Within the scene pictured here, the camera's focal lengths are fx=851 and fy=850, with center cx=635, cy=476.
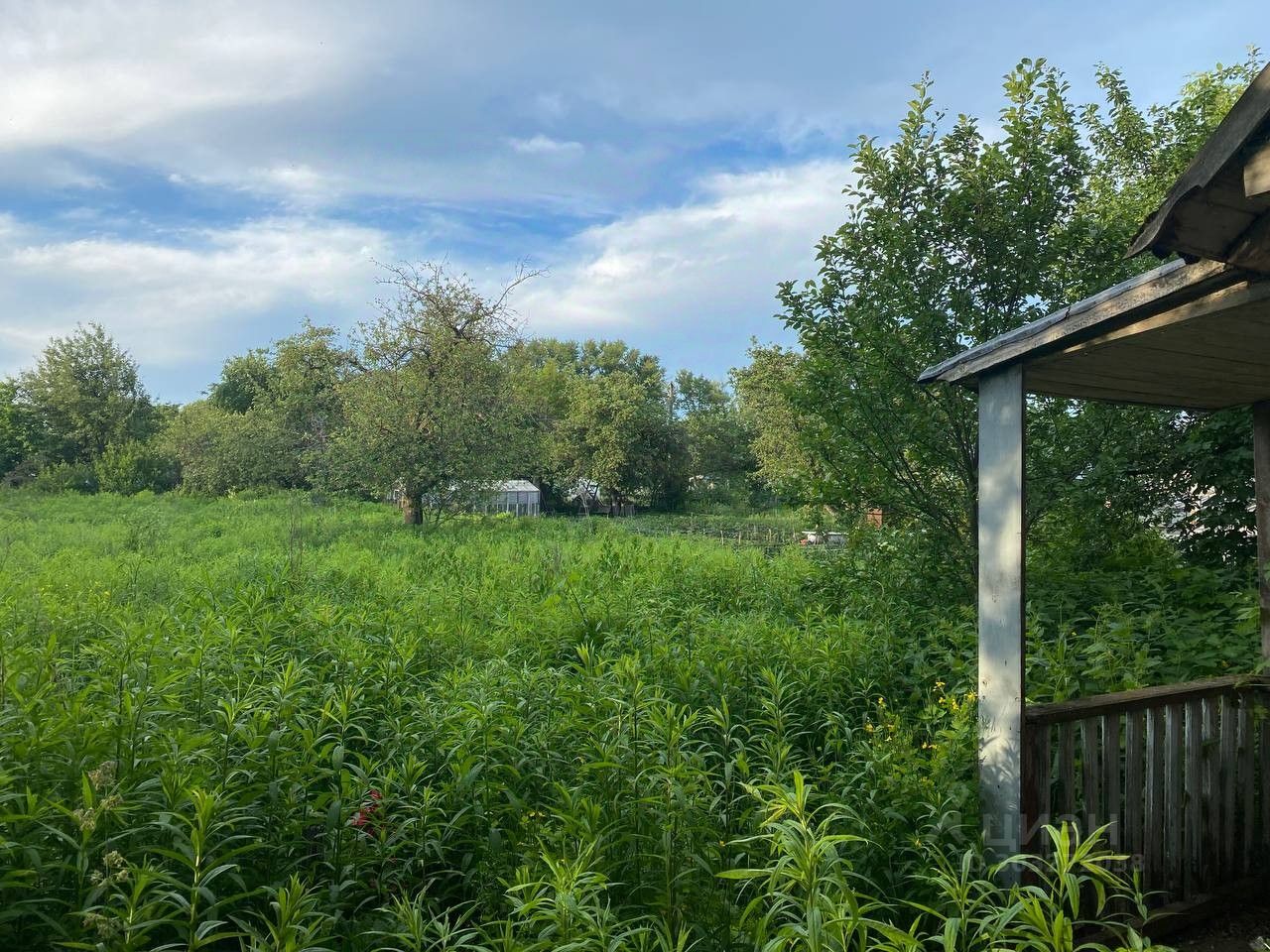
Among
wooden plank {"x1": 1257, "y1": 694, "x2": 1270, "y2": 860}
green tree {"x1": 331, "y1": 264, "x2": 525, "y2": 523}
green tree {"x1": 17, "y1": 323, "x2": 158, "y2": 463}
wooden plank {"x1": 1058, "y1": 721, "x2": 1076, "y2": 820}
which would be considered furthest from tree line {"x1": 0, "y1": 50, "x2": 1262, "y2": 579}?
green tree {"x1": 17, "y1": 323, "x2": 158, "y2": 463}

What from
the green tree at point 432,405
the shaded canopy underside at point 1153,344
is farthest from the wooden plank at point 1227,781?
the green tree at point 432,405

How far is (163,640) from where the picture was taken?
5.01 metres

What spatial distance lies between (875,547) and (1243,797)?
140 inches

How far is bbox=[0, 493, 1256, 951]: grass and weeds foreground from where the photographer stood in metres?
2.45

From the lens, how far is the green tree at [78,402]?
1517 inches

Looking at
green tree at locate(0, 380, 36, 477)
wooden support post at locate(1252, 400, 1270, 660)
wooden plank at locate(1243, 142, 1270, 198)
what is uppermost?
green tree at locate(0, 380, 36, 477)

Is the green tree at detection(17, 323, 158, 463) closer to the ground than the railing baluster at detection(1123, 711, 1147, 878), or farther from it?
farther from it

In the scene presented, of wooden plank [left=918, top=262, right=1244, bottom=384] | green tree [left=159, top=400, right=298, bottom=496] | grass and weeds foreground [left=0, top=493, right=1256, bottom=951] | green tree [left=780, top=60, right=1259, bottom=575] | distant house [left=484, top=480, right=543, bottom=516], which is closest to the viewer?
grass and weeds foreground [left=0, top=493, right=1256, bottom=951]

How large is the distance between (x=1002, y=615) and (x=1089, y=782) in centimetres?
77

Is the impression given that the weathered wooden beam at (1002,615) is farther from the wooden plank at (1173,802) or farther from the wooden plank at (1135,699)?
the wooden plank at (1173,802)

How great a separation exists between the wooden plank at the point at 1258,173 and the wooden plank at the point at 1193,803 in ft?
7.88

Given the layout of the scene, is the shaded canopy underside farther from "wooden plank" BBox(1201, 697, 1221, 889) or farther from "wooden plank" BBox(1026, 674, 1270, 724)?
"wooden plank" BBox(1201, 697, 1221, 889)

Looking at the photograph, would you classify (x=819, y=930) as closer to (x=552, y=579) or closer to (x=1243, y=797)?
(x=1243, y=797)

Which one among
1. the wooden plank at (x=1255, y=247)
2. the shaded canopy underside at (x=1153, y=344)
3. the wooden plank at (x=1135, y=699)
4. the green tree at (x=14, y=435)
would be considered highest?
the green tree at (x=14, y=435)
